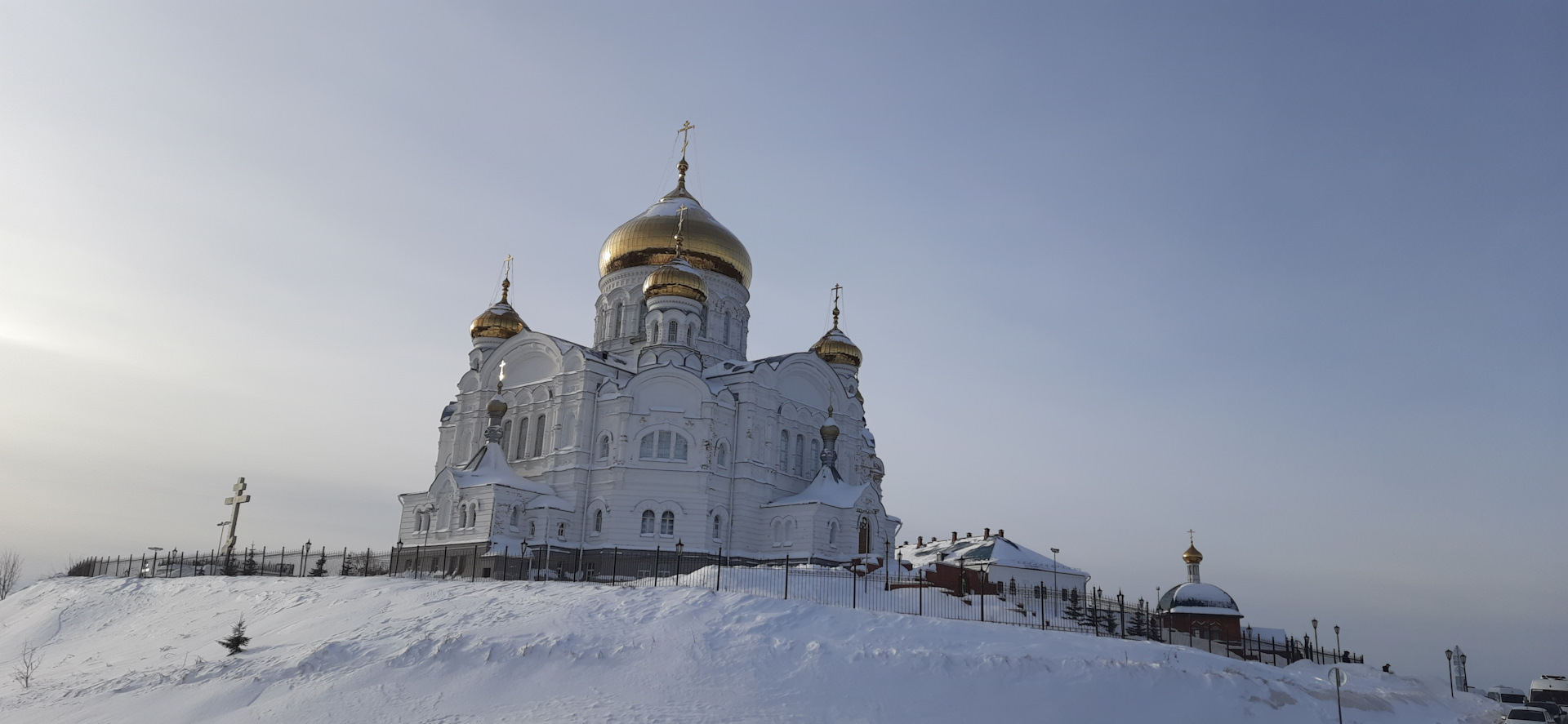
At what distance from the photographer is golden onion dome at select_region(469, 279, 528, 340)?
130 feet

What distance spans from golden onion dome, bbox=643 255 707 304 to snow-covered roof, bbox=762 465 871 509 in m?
7.65

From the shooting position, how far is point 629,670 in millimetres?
16047

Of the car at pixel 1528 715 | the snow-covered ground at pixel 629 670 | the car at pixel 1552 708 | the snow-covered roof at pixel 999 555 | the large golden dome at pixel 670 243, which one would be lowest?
the car at pixel 1552 708

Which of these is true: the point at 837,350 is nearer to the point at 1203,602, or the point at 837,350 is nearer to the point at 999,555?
the point at 999,555

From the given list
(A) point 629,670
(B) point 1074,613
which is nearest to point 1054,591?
(B) point 1074,613

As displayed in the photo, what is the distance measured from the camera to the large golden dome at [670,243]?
130ft

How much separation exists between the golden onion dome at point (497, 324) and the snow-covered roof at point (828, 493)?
41.1 ft

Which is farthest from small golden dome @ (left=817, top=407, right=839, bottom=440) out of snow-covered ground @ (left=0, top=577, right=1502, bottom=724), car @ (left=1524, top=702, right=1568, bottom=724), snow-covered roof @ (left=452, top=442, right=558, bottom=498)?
car @ (left=1524, top=702, right=1568, bottom=724)

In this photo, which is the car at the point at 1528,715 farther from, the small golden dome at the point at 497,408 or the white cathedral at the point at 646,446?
the small golden dome at the point at 497,408

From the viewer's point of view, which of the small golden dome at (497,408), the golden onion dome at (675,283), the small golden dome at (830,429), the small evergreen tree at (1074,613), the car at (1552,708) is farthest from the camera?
the small golden dome at (830,429)

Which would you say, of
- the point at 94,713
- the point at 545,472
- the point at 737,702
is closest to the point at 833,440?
the point at 545,472

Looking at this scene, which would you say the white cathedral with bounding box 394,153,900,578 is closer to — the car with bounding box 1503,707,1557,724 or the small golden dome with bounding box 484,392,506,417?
the small golden dome with bounding box 484,392,506,417

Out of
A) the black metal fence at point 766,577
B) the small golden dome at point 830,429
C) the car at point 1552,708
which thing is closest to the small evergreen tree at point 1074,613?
the black metal fence at point 766,577

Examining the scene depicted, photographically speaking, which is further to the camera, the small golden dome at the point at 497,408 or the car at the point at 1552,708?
the small golden dome at the point at 497,408
